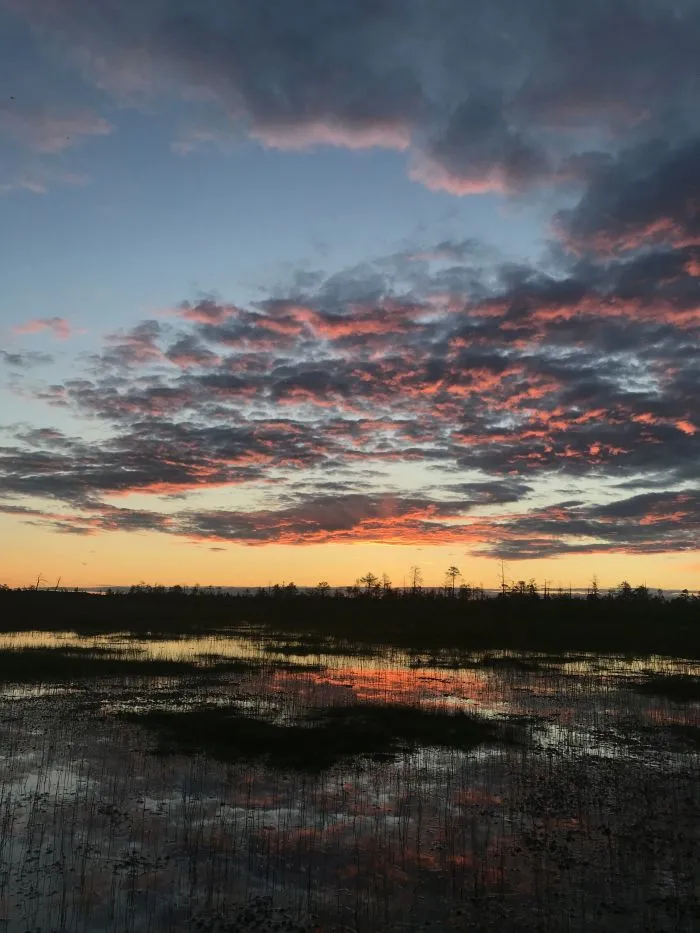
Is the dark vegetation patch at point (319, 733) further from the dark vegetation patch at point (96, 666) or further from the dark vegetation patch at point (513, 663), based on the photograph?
the dark vegetation patch at point (513, 663)

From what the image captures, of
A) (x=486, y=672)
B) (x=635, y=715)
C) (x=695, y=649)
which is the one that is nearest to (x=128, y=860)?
(x=635, y=715)

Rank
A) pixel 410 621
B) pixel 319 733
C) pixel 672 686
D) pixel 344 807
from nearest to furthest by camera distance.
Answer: pixel 344 807 < pixel 319 733 < pixel 672 686 < pixel 410 621

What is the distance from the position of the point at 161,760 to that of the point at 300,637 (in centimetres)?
4594

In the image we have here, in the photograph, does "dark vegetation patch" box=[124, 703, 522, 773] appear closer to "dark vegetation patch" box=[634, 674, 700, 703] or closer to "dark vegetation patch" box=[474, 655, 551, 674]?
"dark vegetation patch" box=[634, 674, 700, 703]

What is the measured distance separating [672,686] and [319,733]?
23.0m

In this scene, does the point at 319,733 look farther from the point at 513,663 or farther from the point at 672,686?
the point at 513,663

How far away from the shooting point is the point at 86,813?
16.0 meters

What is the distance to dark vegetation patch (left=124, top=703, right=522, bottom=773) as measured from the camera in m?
Result: 21.6

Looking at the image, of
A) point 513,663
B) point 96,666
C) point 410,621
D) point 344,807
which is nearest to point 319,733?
point 344,807

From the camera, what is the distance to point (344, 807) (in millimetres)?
17062

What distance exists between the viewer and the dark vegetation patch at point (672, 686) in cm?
3384

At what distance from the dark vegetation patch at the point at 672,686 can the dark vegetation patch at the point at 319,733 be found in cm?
1292

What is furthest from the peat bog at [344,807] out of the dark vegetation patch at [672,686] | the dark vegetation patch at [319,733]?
the dark vegetation patch at [672,686]

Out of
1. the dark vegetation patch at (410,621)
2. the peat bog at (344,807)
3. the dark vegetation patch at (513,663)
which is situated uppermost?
the dark vegetation patch at (410,621)
